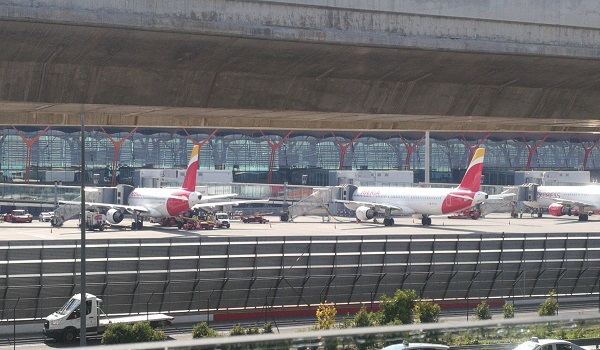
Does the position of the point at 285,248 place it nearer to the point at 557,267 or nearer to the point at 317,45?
the point at 557,267

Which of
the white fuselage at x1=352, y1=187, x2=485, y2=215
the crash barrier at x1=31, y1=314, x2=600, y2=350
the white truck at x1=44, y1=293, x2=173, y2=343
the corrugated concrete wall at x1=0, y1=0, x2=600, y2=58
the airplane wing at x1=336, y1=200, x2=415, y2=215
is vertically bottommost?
the white truck at x1=44, y1=293, x2=173, y2=343

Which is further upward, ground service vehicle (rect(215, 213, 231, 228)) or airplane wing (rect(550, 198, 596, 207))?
airplane wing (rect(550, 198, 596, 207))

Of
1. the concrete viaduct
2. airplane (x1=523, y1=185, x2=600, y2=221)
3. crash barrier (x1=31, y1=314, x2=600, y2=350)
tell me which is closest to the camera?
crash barrier (x1=31, y1=314, x2=600, y2=350)

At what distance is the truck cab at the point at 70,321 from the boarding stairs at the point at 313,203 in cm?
6682

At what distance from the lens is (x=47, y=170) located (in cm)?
13825

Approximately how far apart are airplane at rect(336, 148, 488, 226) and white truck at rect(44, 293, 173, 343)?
54524mm

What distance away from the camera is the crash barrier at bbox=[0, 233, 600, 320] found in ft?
141

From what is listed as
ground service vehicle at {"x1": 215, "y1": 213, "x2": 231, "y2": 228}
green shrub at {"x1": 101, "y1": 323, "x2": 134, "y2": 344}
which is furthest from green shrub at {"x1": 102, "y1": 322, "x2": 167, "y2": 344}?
ground service vehicle at {"x1": 215, "y1": 213, "x2": 231, "y2": 228}

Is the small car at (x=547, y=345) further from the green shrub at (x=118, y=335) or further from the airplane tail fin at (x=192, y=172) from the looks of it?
the airplane tail fin at (x=192, y=172)

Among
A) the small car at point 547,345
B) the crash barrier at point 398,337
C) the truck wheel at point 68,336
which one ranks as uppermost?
the crash barrier at point 398,337

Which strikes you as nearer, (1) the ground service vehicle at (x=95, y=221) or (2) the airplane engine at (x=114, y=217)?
(2) the airplane engine at (x=114, y=217)

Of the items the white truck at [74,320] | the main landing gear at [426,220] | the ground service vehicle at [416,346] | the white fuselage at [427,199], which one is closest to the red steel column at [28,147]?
the white fuselage at [427,199]

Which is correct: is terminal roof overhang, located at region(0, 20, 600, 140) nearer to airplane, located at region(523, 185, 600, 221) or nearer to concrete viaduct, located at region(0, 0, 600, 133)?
concrete viaduct, located at region(0, 0, 600, 133)

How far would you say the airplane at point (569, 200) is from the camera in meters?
104
